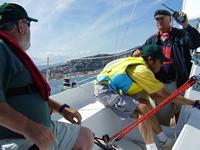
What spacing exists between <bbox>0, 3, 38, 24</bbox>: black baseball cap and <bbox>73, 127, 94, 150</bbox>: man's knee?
0.84m

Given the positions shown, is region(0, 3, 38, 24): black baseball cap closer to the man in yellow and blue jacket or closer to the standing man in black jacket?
the man in yellow and blue jacket

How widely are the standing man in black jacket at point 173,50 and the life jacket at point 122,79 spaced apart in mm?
597

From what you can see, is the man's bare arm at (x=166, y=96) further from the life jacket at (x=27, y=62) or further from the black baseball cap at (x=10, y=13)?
the black baseball cap at (x=10, y=13)

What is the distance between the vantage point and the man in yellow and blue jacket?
9.87 ft

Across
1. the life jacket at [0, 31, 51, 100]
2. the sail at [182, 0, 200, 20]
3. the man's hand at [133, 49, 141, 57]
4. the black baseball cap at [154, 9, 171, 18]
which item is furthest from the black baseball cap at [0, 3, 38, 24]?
the sail at [182, 0, 200, 20]

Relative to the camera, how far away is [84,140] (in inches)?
79.4

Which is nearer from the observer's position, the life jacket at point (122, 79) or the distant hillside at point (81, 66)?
the life jacket at point (122, 79)

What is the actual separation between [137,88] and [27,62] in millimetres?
1770

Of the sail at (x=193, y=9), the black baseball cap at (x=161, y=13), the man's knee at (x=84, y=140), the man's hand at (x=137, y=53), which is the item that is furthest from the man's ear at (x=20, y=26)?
the sail at (x=193, y=9)

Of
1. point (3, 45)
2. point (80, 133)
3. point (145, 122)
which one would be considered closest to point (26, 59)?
point (3, 45)

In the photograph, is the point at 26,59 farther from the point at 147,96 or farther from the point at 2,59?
the point at 147,96

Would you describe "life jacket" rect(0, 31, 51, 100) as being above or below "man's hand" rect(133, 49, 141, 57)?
above

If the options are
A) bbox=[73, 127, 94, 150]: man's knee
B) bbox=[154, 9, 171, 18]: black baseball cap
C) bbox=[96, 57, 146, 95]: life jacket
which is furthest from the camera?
bbox=[154, 9, 171, 18]: black baseball cap

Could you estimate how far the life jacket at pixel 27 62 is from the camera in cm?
154
